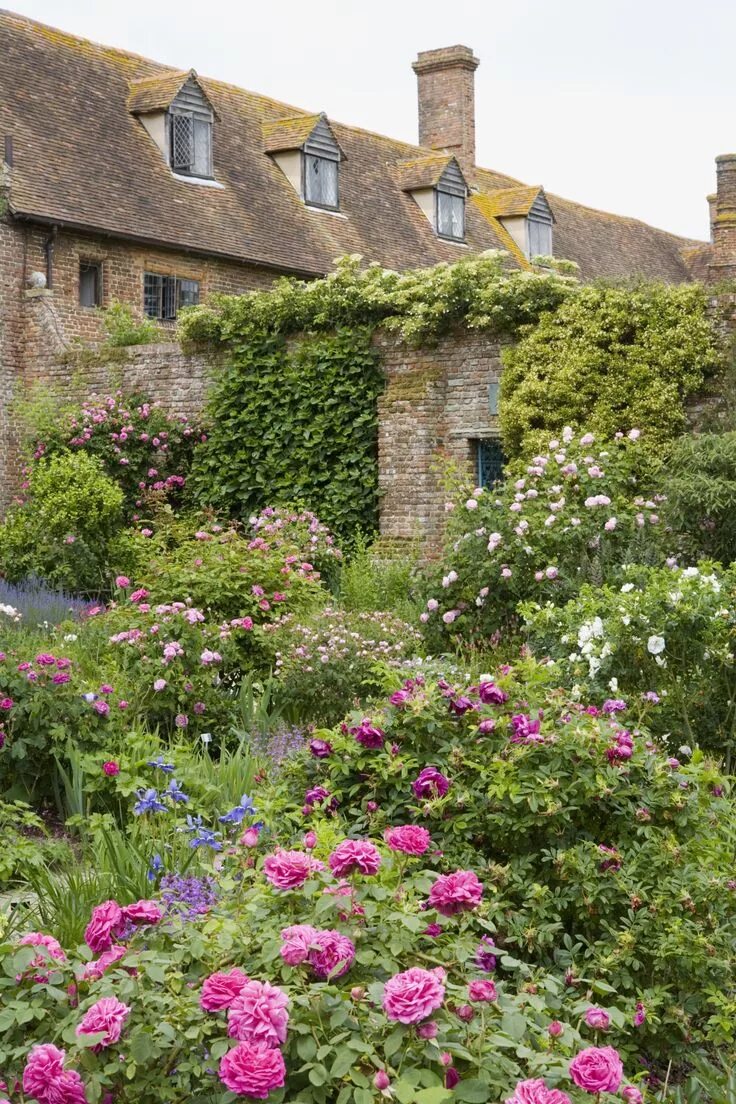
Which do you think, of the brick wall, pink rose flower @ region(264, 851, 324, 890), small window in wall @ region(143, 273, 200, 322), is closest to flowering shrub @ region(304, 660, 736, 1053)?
pink rose flower @ region(264, 851, 324, 890)

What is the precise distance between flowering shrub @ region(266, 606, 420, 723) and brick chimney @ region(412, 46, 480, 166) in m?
23.0

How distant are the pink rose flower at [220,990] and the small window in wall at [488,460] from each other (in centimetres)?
1223

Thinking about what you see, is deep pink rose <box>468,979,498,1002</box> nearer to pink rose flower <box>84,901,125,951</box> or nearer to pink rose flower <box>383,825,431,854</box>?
pink rose flower <box>383,825,431,854</box>

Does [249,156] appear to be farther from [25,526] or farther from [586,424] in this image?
[586,424]

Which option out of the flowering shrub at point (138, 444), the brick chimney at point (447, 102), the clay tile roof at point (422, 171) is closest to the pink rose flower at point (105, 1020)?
the flowering shrub at point (138, 444)

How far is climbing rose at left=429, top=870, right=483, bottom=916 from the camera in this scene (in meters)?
3.18

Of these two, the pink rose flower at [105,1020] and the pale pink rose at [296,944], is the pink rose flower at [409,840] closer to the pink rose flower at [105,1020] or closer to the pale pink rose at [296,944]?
the pale pink rose at [296,944]

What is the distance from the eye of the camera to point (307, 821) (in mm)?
4320

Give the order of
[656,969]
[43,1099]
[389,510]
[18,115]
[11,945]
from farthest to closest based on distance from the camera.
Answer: [18,115]
[389,510]
[656,969]
[11,945]
[43,1099]

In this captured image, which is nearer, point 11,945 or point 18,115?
point 11,945

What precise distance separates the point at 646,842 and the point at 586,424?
30.4ft

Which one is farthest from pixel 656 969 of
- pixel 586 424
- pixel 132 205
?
pixel 132 205

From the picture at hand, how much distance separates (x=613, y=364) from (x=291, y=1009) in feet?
35.6

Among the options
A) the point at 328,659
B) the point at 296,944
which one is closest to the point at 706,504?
the point at 328,659
